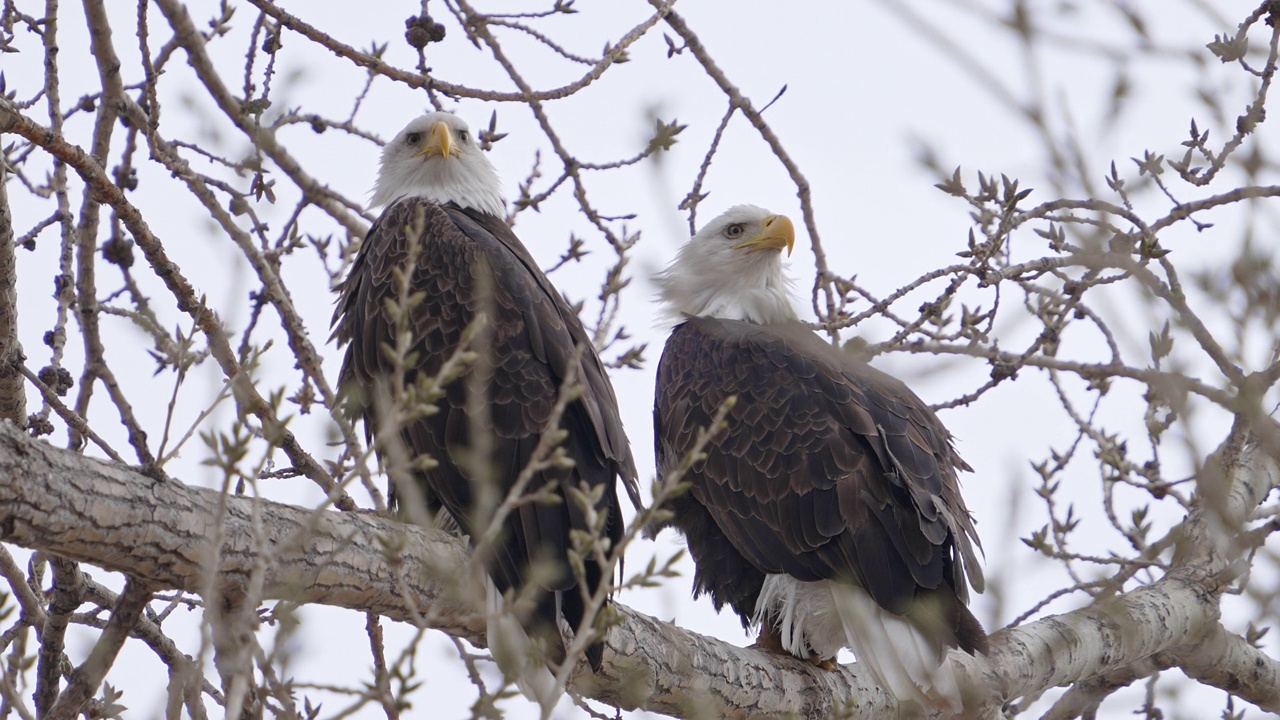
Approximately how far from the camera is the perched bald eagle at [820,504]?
13.9 feet

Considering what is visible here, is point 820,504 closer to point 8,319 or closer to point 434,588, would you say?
point 434,588

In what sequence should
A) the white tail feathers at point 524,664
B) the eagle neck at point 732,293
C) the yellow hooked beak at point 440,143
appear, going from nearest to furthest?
the white tail feathers at point 524,664
the yellow hooked beak at point 440,143
the eagle neck at point 732,293

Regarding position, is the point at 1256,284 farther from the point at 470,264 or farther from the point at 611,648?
the point at 470,264

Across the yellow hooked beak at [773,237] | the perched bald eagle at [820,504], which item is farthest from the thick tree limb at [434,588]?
the yellow hooked beak at [773,237]

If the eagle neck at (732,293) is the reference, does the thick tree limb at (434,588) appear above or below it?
below

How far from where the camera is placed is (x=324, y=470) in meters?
3.98

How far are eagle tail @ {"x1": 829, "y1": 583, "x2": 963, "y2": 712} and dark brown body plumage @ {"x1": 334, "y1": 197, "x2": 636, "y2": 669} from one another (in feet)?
2.74

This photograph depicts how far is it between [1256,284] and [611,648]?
214 centimetres

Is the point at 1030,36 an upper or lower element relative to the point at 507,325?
lower

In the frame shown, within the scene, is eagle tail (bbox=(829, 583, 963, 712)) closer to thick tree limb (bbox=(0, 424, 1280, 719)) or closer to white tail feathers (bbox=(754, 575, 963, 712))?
white tail feathers (bbox=(754, 575, 963, 712))

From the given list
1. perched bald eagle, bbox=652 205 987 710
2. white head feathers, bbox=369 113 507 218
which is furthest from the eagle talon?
white head feathers, bbox=369 113 507 218

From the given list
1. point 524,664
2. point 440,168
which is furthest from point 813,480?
point 524,664

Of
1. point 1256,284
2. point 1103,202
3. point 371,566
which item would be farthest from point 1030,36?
point 371,566

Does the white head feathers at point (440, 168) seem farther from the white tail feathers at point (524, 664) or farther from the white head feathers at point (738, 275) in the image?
the white tail feathers at point (524, 664)
